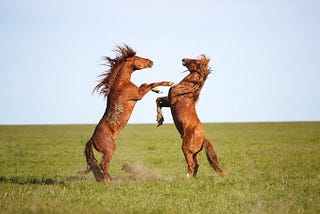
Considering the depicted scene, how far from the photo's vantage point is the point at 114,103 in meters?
11.4

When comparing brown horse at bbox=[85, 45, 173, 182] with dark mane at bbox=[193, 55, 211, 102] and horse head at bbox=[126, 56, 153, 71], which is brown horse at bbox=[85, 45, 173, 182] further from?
dark mane at bbox=[193, 55, 211, 102]

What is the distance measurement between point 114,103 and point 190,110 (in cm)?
183

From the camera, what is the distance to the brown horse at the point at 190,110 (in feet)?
39.1

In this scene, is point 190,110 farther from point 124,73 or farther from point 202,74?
point 124,73

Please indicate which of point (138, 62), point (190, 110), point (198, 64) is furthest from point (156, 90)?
point (198, 64)

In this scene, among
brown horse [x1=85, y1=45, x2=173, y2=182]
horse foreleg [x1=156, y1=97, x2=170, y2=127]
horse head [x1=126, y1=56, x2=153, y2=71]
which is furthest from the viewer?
horse foreleg [x1=156, y1=97, x2=170, y2=127]

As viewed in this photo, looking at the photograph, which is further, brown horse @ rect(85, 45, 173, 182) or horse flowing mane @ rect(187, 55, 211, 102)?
horse flowing mane @ rect(187, 55, 211, 102)

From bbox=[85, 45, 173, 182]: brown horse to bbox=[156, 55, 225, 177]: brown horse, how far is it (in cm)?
63

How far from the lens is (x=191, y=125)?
39.3ft

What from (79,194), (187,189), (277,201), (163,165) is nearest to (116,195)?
(79,194)

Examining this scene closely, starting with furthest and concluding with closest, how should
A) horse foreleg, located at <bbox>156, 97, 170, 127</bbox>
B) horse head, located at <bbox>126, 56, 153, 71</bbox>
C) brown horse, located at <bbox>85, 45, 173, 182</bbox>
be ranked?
1. horse foreleg, located at <bbox>156, 97, 170, 127</bbox>
2. horse head, located at <bbox>126, 56, 153, 71</bbox>
3. brown horse, located at <bbox>85, 45, 173, 182</bbox>

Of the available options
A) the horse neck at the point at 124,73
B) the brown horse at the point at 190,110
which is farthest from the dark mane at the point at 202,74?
the horse neck at the point at 124,73

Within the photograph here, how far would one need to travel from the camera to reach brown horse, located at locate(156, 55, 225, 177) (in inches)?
470

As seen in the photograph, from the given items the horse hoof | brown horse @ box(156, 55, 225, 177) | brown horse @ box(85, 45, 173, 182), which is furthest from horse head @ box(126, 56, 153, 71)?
brown horse @ box(156, 55, 225, 177)
